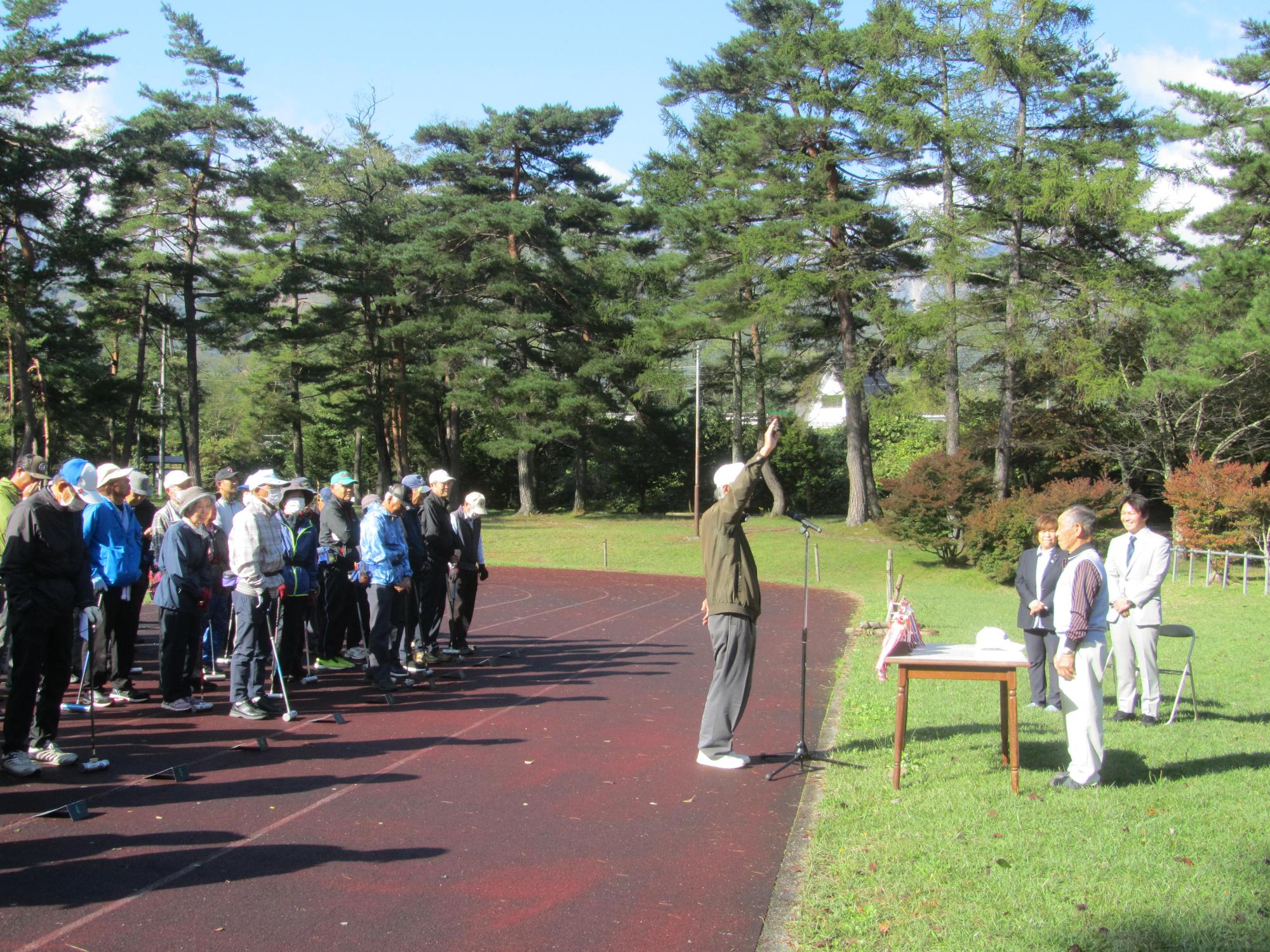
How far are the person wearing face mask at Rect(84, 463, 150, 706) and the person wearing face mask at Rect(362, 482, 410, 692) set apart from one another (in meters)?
1.95

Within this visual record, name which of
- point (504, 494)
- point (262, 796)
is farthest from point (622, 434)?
point (262, 796)

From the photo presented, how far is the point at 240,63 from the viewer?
40969 millimetres

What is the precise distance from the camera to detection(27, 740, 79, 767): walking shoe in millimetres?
6551

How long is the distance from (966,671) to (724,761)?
1805 mm

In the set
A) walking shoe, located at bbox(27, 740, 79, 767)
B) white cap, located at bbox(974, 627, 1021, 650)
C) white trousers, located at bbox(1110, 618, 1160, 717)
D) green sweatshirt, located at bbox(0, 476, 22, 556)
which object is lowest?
walking shoe, located at bbox(27, 740, 79, 767)

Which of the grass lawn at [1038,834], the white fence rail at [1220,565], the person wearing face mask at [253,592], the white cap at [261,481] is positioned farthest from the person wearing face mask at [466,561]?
the white fence rail at [1220,565]

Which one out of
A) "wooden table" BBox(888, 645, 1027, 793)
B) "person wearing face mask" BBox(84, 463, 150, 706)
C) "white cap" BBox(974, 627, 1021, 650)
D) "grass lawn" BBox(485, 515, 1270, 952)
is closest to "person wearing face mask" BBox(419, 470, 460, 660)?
"person wearing face mask" BBox(84, 463, 150, 706)

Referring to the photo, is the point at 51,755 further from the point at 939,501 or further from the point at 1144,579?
the point at 939,501

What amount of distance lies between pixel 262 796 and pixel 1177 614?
16.0m

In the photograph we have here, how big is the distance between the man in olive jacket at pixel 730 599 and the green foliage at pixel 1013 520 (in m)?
18.5

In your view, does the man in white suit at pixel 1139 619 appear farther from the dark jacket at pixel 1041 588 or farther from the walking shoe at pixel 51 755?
the walking shoe at pixel 51 755

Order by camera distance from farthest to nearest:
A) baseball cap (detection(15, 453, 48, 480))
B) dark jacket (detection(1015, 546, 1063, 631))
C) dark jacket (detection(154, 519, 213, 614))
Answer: dark jacket (detection(1015, 546, 1063, 631)), dark jacket (detection(154, 519, 213, 614)), baseball cap (detection(15, 453, 48, 480))

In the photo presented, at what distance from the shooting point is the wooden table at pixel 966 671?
20.4ft

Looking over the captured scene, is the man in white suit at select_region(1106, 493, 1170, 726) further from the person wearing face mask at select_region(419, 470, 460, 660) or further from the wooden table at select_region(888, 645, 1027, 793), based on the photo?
the person wearing face mask at select_region(419, 470, 460, 660)
